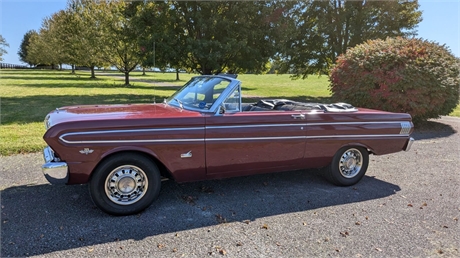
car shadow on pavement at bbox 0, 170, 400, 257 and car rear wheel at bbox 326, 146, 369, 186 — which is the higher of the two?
car rear wheel at bbox 326, 146, 369, 186

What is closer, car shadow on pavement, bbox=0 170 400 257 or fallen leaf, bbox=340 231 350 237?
car shadow on pavement, bbox=0 170 400 257

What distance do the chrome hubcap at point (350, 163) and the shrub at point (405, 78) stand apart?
5765 mm

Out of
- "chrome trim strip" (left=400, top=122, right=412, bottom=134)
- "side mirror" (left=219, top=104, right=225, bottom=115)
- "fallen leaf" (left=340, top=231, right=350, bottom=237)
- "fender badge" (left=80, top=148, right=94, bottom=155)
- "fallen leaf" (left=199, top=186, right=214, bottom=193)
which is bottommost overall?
"fallen leaf" (left=199, top=186, right=214, bottom=193)

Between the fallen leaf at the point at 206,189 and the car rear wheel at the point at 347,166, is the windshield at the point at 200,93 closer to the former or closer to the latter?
the fallen leaf at the point at 206,189

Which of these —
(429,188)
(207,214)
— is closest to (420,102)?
(429,188)

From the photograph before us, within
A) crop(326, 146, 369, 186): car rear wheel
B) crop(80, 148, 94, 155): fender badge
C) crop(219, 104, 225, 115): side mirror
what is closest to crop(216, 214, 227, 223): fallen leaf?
crop(219, 104, 225, 115): side mirror

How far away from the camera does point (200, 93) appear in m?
4.57

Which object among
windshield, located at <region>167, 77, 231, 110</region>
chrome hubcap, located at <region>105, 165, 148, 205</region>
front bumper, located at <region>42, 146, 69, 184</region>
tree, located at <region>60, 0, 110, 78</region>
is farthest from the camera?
tree, located at <region>60, 0, 110, 78</region>

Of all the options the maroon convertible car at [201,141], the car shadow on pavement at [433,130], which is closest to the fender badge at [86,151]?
the maroon convertible car at [201,141]

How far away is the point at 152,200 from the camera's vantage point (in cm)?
388

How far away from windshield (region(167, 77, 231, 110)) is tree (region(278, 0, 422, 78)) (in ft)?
48.3

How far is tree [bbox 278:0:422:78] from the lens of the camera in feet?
62.4

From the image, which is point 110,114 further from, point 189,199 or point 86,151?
point 189,199

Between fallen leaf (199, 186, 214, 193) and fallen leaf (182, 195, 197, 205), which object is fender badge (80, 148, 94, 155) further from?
fallen leaf (199, 186, 214, 193)
